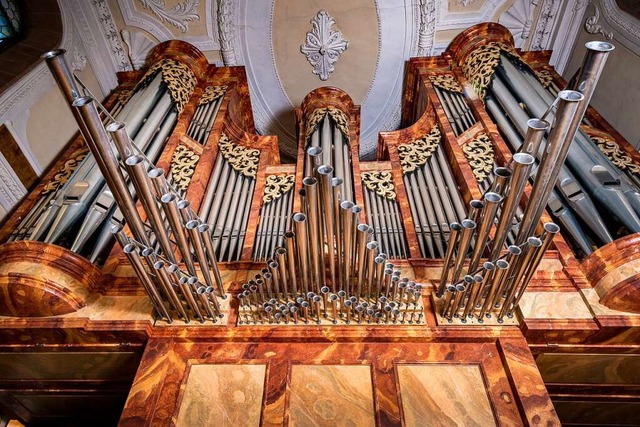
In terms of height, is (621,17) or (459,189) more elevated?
(621,17)

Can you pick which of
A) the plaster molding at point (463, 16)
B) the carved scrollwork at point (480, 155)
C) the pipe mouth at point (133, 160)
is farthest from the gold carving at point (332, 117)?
the pipe mouth at point (133, 160)

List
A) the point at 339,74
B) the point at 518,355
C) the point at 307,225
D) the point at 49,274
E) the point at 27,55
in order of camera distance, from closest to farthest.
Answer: the point at 307,225 < the point at 518,355 < the point at 49,274 < the point at 27,55 < the point at 339,74

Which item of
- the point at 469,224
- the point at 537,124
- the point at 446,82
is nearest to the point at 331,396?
the point at 469,224

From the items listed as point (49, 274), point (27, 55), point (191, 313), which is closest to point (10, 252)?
point (49, 274)

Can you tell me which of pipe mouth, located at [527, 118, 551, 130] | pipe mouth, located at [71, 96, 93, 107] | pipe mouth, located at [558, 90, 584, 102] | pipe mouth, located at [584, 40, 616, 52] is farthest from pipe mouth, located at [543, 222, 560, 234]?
pipe mouth, located at [71, 96, 93, 107]

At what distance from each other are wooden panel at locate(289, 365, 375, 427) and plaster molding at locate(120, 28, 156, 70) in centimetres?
489

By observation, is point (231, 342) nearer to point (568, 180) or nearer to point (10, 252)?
point (10, 252)

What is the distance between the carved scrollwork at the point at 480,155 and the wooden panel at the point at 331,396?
211 cm

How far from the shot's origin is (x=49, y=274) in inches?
118

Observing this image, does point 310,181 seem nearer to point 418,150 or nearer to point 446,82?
point 418,150

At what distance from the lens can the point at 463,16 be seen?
5777 mm

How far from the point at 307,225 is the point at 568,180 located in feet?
7.15

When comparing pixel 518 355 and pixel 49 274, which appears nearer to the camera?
pixel 518 355

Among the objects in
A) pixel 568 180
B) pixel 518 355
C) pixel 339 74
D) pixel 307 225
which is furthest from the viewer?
pixel 339 74
